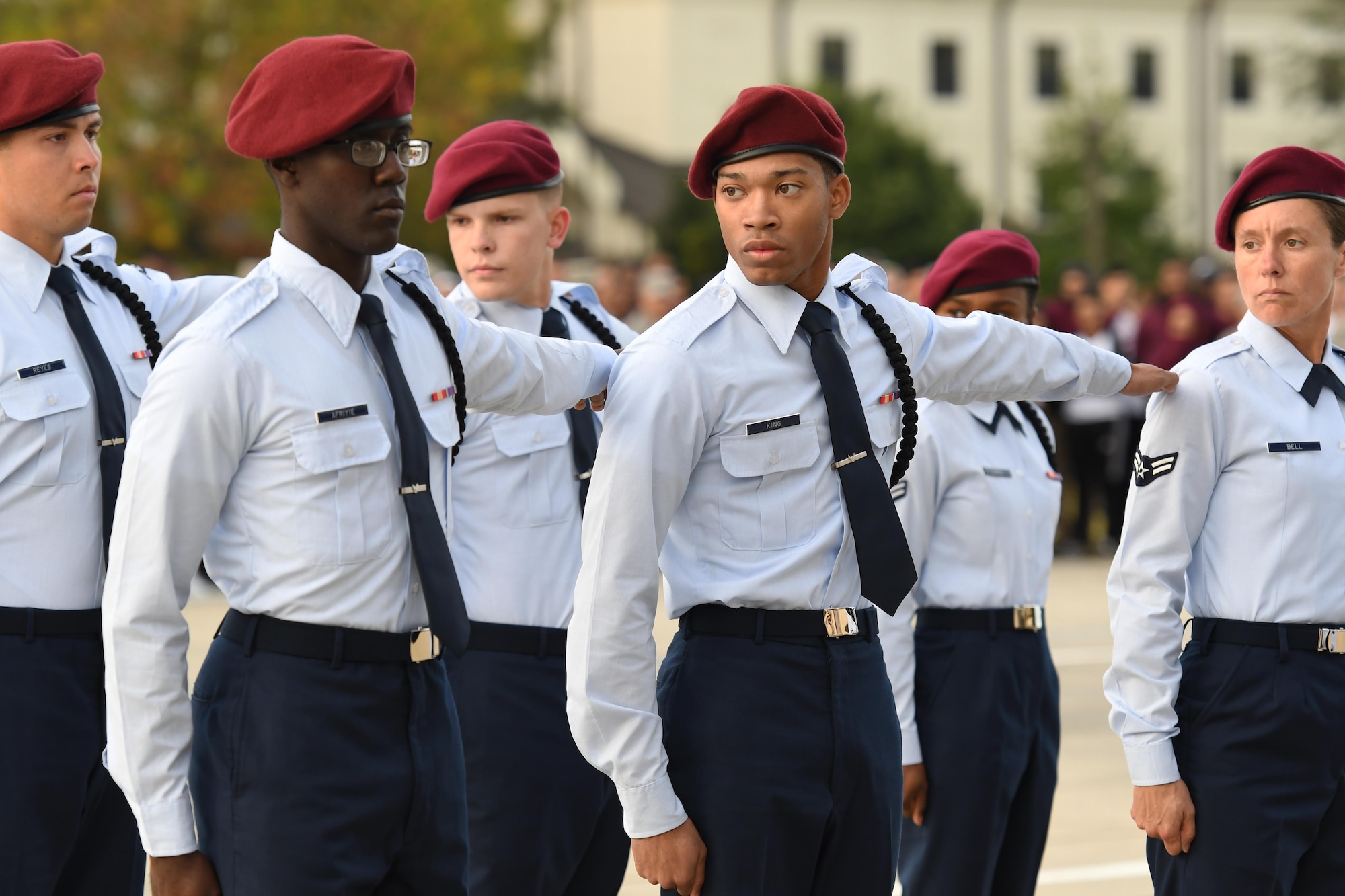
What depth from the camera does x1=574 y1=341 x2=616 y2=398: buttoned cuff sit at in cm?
387

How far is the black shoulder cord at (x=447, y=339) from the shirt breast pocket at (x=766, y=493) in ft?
1.83

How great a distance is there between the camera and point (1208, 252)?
4938 cm

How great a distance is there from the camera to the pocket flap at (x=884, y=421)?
145 inches

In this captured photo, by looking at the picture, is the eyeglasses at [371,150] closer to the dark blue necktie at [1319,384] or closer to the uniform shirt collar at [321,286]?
the uniform shirt collar at [321,286]

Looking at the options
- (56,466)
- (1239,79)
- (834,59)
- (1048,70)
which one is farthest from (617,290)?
(1239,79)

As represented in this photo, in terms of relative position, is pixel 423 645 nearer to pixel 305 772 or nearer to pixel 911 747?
pixel 305 772

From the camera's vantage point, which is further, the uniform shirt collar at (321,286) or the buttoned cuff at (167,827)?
the uniform shirt collar at (321,286)

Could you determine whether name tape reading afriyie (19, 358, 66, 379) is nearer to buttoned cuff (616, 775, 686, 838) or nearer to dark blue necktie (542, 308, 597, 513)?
dark blue necktie (542, 308, 597, 513)

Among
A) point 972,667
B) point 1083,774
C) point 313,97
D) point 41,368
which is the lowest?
point 1083,774

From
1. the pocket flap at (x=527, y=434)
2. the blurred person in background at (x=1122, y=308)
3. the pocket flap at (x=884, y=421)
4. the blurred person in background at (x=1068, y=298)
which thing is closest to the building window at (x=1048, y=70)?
the blurred person in background at (x=1122, y=308)

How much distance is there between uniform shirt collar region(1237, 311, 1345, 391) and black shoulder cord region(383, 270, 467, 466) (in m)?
1.90

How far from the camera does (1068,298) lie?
16625 millimetres

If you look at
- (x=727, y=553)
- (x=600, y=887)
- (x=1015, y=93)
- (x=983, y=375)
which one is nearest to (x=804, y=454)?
(x=727, y=553)

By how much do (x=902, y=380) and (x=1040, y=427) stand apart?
5.99ft
